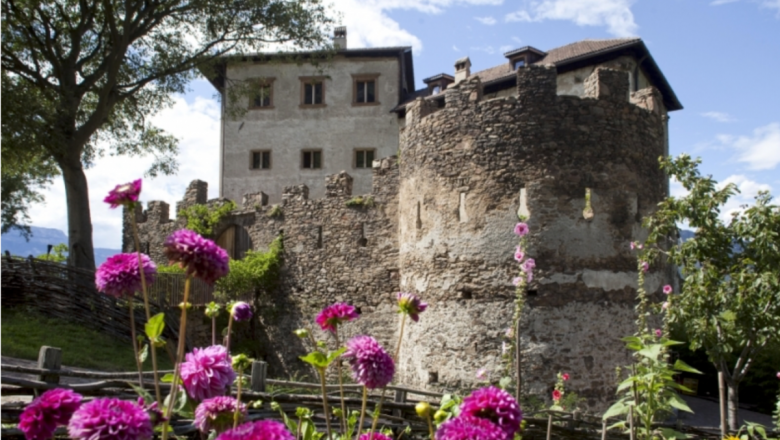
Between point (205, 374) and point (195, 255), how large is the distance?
426 mm

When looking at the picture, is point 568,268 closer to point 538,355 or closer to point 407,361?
point 538,355

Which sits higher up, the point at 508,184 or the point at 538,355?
the point at 508,184

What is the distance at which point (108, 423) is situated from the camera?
2.09m

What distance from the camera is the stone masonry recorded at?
12383 millimetres

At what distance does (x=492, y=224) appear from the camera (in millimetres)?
12820

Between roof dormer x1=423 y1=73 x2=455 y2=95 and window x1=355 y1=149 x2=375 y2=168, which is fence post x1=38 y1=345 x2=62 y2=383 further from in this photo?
roof dormer x1=423 y1=73 x2=455 y2=95

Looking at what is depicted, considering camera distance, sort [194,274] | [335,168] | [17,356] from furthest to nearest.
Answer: [335,168] → [17,356] → [194,274]

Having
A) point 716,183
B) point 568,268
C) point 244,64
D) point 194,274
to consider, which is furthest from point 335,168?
point 194,274

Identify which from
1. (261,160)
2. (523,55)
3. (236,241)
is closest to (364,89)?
(261,160)

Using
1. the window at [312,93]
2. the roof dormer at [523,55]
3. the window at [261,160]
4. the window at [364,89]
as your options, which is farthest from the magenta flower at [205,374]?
the window at [312,93]

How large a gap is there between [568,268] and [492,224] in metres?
1.46

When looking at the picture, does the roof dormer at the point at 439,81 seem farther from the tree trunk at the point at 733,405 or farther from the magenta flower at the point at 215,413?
the magenta flower at the point at 215,413

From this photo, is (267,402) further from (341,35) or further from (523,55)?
→ (341,35)

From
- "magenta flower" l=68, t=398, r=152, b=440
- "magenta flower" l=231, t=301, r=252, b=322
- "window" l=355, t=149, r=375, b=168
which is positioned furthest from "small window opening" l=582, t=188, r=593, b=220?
"window" l=355, t=149, r=375, b=168
